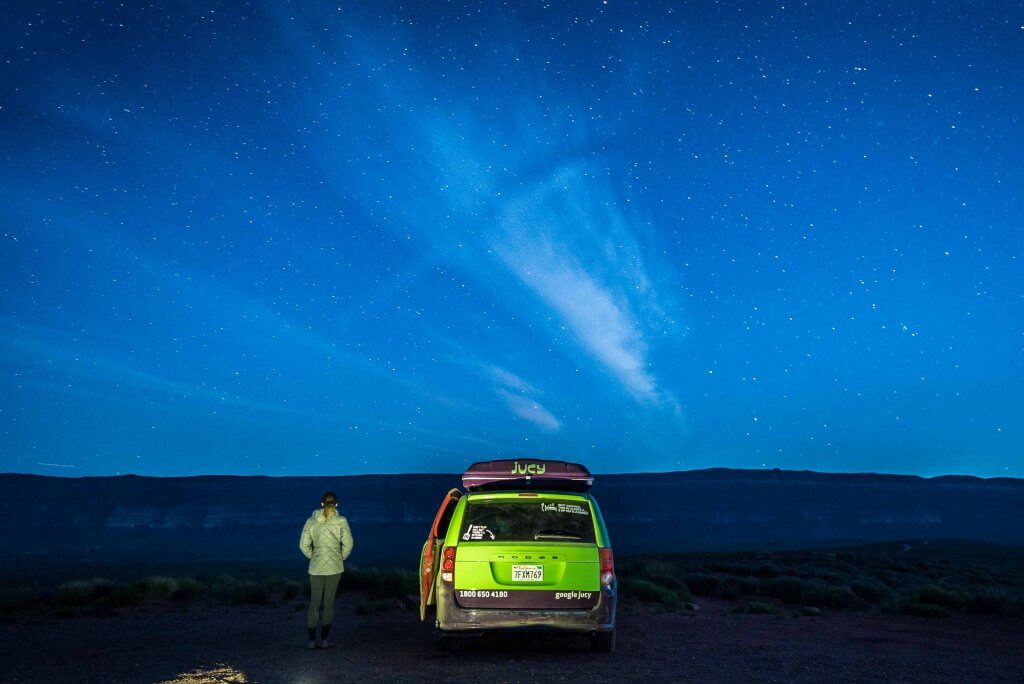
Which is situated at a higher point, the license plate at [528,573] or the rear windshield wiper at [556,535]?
the rear windshield wiper at [556,535]

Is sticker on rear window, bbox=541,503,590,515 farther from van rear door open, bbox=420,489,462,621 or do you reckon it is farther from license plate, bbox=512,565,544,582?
van rear door open, bbox=420,489,462,621

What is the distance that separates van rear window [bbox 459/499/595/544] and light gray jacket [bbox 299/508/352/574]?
1.68 meters

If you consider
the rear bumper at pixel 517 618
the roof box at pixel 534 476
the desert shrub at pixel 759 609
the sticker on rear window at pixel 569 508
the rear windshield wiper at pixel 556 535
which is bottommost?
the rear bumper at pixel 517 618

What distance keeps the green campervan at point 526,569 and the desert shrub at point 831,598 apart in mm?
12169

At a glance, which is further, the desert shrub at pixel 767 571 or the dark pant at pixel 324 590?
the desert shrub at pixel 767 571

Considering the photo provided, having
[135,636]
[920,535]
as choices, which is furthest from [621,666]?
[920,535]

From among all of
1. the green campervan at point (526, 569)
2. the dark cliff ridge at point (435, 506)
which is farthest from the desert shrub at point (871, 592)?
the dark cliff ridge at point (435, 506)

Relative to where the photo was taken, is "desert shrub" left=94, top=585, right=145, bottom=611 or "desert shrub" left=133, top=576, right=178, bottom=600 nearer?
"desert shrub" left=94, top=585, right=145, bottom=611

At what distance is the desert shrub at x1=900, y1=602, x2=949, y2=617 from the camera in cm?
1704

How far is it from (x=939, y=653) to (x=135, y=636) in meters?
11.8

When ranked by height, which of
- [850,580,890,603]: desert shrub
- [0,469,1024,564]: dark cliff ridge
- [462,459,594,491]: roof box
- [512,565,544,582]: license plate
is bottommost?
[512,565,544,582]: license plate

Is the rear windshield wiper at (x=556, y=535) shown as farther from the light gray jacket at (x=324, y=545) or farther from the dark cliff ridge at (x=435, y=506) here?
the dark cliff ridge at (x=435, y=506)

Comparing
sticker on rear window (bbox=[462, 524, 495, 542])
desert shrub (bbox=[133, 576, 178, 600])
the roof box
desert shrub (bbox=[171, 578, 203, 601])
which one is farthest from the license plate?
desert shrub (bbox=[171, 578, 203, 601])

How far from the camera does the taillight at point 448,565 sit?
28.3ft
